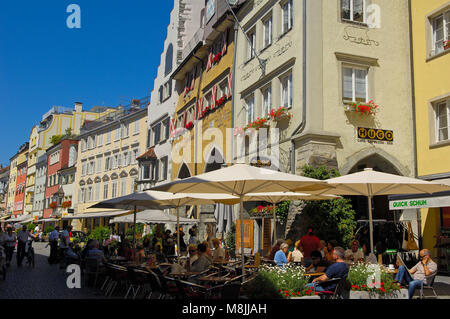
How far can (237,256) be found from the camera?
1611cm

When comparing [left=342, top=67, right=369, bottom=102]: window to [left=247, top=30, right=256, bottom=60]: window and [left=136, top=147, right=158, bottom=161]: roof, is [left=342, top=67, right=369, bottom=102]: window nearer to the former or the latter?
[left=247, top=30, right=256, bottom=60]: window

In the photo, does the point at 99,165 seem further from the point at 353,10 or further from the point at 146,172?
the point at 353,10

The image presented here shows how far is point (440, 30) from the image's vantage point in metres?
16.1

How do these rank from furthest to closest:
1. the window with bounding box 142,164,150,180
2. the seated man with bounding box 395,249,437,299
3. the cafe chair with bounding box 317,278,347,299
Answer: the window with bounding box 142,164,150,180 → the seated man with bounding box 395,249,437,299 → the cafe chair with bounding box 317,278,347,299

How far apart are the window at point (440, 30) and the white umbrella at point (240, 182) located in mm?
9156

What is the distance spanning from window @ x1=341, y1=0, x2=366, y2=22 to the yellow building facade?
1.93 m

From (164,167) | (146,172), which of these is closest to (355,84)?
(164,167)

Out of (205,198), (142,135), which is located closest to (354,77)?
(205,198)

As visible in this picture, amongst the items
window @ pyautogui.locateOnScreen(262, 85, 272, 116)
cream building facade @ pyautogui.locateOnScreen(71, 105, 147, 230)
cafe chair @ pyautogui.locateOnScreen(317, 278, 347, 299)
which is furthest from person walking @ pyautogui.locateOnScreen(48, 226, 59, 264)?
cream building facade @ pyautogui.locateOnScreen(71, 105, 147, 230)

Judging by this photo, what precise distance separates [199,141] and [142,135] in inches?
662

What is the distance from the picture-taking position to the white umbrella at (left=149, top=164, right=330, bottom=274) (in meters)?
8.73

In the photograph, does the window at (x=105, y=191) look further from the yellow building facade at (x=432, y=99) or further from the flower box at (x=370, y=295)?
the flower box at (x=370, y=295)

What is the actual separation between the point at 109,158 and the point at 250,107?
30.0m

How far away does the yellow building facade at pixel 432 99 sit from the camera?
600 inches
